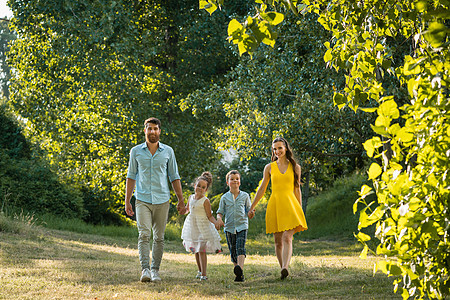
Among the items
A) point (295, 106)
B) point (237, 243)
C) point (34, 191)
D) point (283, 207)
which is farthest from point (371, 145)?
point (34, 191)

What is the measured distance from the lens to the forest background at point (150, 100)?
11.8 metres

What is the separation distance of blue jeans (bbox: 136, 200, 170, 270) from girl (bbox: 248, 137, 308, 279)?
1187mm

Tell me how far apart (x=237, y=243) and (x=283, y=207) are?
791mm

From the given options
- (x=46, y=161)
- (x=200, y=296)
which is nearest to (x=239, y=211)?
(x=200, y=296)

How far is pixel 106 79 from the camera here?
1564 centimetres

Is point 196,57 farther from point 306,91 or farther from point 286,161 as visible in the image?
point 286,161

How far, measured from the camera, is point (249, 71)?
13.7 meters

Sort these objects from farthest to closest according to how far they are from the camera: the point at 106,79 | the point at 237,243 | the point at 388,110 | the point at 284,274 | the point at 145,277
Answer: the point at 106,79 → the point at 237,243 → the point at 284,274 → the point at 145,277 → the point at 388,110

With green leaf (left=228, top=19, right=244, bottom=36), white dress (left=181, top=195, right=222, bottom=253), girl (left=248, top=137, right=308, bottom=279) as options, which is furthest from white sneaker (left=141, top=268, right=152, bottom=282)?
green leaf (left=228, top=19, right=244, bottom=36)

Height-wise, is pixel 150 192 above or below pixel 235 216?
above

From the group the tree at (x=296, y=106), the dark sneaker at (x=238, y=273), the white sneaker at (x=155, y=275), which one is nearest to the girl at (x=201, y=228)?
the dark sneaker at (x=238, y=273)

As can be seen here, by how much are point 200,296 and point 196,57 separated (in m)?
13.2

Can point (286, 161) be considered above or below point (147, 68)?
below

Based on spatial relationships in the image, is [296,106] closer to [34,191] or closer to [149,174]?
[149,174]
